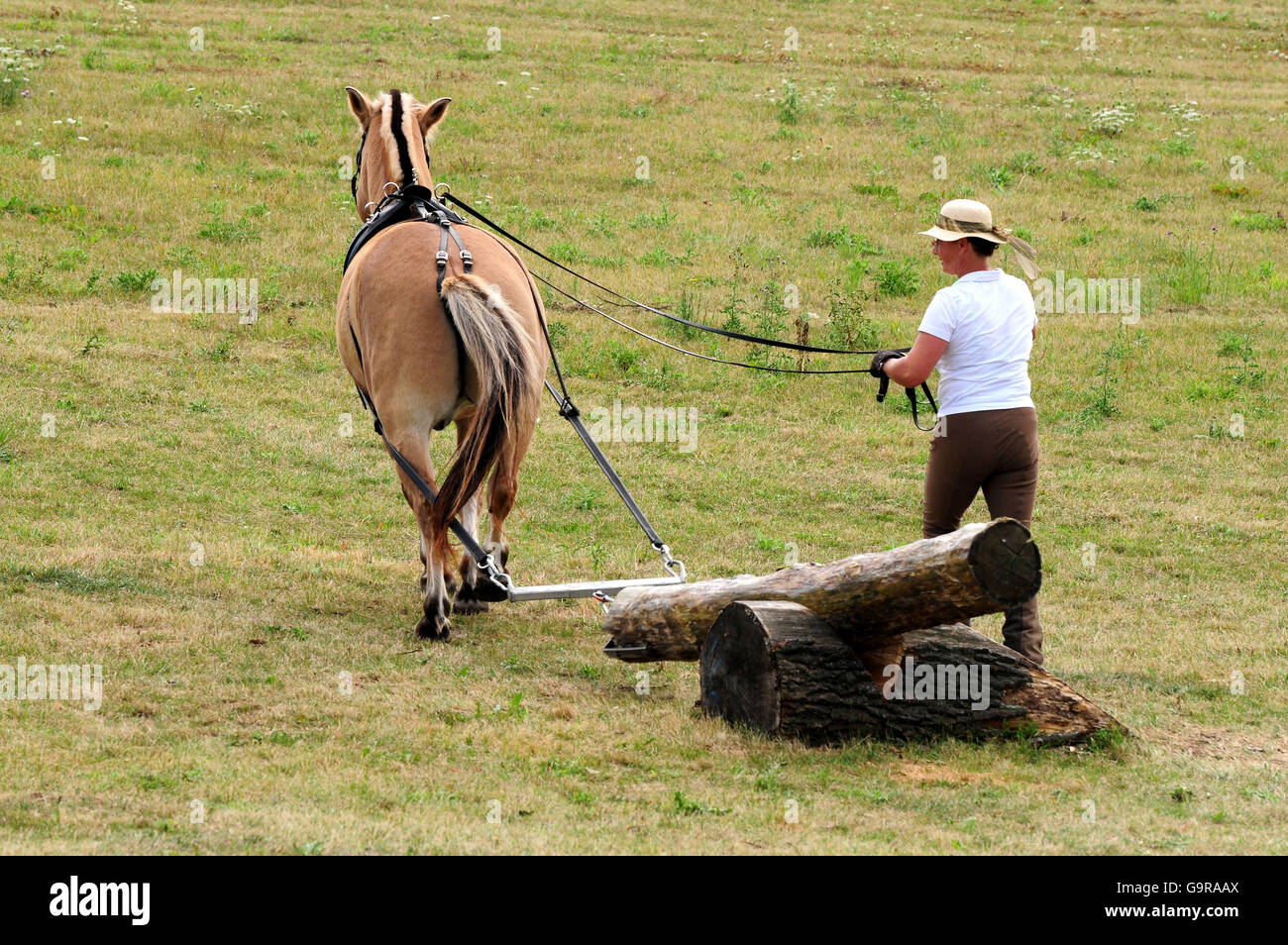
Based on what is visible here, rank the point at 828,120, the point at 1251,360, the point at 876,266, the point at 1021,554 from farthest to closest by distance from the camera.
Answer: the point at 828,120
the point at 876,266
the point at 1251,360
the point at 1021,554

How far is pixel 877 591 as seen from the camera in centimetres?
628

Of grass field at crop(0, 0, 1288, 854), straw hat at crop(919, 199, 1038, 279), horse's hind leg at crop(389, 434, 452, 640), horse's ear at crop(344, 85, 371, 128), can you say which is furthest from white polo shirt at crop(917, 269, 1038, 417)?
horse's ear at crop(344, 85, 371, 128)

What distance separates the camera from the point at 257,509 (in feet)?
35.4

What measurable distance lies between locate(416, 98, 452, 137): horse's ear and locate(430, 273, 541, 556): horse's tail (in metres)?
1.98

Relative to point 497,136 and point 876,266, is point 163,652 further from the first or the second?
point 497,136

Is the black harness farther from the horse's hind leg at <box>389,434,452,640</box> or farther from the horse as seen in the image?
the horse's hind leg at <box>389,434,452,640</box>

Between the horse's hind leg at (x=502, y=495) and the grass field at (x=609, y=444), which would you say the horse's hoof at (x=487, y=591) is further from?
the grass field at (x=609, y=444)

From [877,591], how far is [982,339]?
1470 mm

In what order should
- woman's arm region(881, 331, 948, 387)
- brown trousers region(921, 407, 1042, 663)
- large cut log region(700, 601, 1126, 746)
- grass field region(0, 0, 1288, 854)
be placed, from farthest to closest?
brown trousers region(921, 407, 1042, 663) < woman's arm region(881, 331, 948, 387) < large cut log region(700, 601, 1126, 746) < grass field region(0, 0, 1288, 854)

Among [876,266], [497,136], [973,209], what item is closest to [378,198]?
[973,209]

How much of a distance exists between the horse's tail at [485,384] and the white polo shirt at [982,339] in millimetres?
2311

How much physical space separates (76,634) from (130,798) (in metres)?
2.44

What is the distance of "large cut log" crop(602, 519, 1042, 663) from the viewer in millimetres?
5953

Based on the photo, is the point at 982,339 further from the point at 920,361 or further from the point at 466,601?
the point at 466,601
